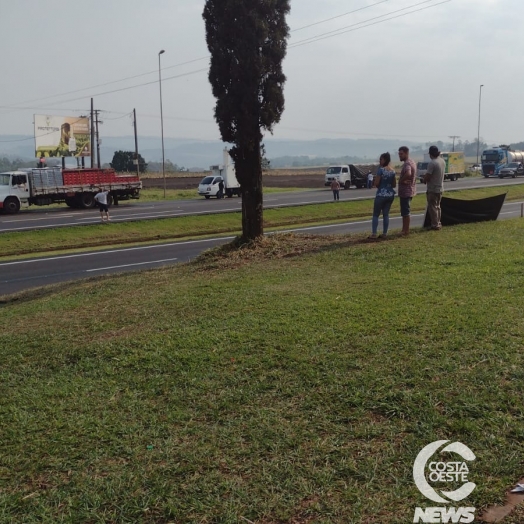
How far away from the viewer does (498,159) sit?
6525cm

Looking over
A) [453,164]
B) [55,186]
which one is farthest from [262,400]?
[453,164]

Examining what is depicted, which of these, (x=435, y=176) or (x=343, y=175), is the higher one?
(x=343, y=175)

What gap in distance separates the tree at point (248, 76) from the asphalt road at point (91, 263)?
4.95m

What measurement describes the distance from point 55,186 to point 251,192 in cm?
2777

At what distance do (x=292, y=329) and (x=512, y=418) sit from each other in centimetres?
251

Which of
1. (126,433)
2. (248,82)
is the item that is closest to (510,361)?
(126,433)

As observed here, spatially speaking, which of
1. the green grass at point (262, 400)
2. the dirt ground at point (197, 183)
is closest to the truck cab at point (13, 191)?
the dirt ground at point (197, 183)

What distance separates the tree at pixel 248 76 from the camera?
11.6 meters

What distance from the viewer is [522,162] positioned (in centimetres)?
6506

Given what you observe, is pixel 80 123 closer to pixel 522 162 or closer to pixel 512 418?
pixel 522 162

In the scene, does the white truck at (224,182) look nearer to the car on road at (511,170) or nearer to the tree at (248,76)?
the tree at (248,76)

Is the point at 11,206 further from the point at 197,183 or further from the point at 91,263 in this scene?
the point at 197,183

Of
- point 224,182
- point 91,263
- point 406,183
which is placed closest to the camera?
point 406,183

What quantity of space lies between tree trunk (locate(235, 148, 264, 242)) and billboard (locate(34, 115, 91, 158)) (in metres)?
53.1
